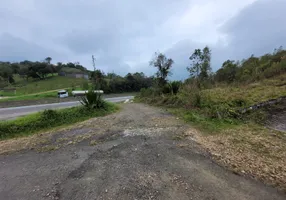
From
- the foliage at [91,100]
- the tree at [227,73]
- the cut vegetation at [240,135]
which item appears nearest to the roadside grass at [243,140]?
the cut vegetation at [240,135]

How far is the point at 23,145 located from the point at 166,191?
3651 mm

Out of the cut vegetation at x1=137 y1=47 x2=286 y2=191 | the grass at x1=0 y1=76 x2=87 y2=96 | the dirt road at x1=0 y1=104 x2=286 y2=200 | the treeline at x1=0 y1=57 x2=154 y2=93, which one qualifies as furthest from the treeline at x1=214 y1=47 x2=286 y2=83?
the grass at x1=0 y1=76 x2=87 y2=96

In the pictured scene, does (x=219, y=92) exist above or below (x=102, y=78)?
below

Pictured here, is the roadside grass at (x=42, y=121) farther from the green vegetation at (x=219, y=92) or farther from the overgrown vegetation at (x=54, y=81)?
the overgrown vegetation at (x=54, y=81)

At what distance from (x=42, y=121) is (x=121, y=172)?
13.8 feet

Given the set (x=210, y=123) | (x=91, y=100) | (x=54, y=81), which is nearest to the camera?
(x=210, y=123)

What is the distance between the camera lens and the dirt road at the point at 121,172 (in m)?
1.73

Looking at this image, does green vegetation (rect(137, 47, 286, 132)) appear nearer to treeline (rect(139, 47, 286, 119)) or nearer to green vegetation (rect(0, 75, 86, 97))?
treeline (rect(139, 47, 286, 119))

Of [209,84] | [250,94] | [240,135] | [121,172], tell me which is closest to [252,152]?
[240,135]

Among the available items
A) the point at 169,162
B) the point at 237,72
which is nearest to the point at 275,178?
the point at 169,162

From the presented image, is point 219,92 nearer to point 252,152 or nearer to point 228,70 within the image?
point 252,152

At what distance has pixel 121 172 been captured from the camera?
2143 mm

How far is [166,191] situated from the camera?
1739 mm

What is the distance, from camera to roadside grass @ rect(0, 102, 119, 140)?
14.7 feet
